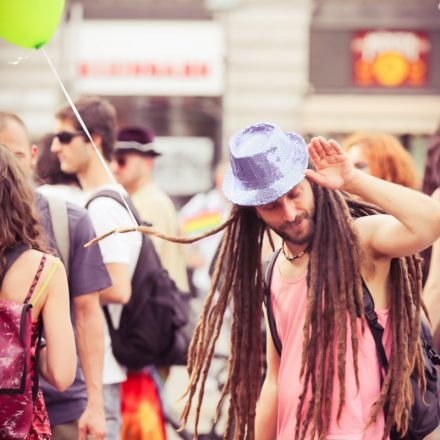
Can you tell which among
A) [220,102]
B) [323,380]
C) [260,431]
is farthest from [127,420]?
[220,102]

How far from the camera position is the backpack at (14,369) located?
3402 mm

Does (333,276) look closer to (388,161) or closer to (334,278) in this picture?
(334,278)

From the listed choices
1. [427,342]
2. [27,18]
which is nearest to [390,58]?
[27,18]

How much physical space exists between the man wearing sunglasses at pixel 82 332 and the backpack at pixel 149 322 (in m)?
0.66

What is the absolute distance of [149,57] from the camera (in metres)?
16.1

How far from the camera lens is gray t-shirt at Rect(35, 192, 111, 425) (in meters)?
4.36

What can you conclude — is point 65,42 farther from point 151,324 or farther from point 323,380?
point 323,380

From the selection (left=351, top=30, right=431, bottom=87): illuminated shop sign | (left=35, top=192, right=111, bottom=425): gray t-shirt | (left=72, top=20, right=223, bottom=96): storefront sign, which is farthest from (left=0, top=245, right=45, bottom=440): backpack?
(left=351, top=30, right=431, bottom=87): illuminated shop sign

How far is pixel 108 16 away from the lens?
16.1 metres

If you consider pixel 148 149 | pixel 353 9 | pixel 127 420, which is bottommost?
pixel 127 420

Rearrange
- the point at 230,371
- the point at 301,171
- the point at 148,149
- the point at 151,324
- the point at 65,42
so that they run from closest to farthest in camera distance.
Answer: the point at 301,171 < the point at 230,371 < the point at 151,324 < the point at 148,149 < the point at 65,42

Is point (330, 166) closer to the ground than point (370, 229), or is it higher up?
higher up

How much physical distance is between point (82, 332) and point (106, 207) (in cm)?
71

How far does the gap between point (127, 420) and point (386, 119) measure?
11310mm
